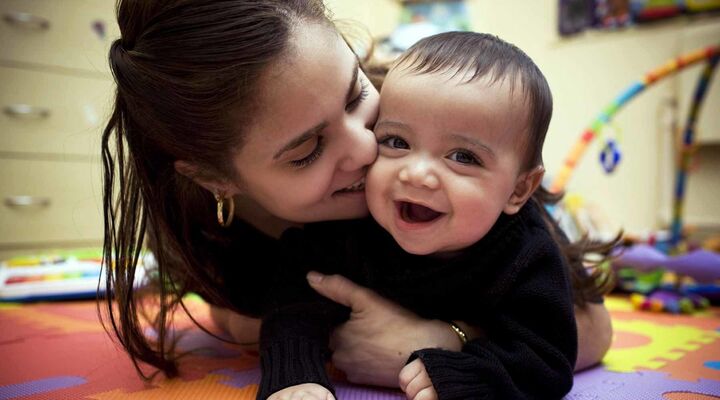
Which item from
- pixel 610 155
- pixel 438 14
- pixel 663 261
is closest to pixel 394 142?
pixel 663 261

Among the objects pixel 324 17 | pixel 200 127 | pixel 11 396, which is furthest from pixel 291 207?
pixel 11 396

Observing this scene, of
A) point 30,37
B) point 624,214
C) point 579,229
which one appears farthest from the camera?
point 624,214

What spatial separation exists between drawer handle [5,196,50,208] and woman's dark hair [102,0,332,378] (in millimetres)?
1557

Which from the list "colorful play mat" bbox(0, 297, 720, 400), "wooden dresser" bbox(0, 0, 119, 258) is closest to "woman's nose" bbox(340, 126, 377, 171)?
"colorful play mat" bbox(0, 297, 720, 400)

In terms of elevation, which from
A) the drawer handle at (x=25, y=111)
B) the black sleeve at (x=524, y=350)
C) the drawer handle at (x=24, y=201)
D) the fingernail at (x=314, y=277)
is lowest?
the drawer handle at (x=24, y=201)

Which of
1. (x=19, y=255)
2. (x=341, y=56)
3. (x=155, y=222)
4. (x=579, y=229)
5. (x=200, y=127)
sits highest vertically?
(x=341, y=56)

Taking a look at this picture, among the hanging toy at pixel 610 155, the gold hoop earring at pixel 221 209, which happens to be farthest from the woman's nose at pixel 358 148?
the hanging toy at pixel 610 155

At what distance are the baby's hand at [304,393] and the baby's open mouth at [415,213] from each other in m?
0.23

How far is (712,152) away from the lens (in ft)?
8.34

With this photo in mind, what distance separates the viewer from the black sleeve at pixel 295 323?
0.67m

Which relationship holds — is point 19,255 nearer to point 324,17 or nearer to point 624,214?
point 324,17

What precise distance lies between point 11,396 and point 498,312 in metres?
0.65

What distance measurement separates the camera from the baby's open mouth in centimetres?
73

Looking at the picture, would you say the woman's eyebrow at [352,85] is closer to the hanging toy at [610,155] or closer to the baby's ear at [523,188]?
the baby's ear at [523,188]
